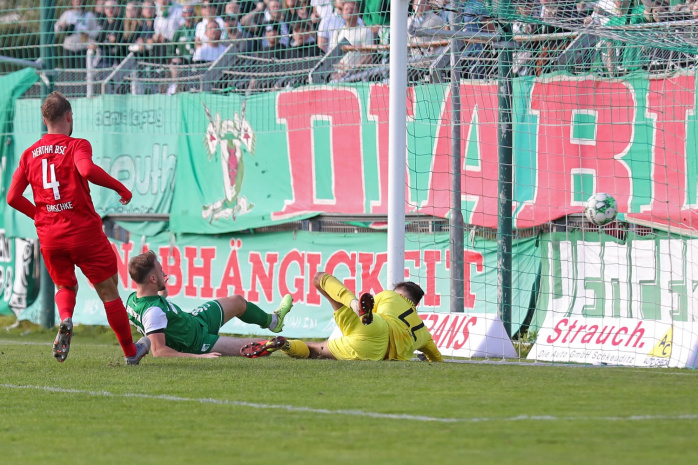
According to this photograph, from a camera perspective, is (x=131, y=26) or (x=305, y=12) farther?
(x=131, y=26)

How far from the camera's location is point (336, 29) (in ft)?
43.2

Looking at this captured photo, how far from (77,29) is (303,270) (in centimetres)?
601

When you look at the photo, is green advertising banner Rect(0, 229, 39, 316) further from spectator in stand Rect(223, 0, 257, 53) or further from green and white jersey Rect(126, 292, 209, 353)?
green and white jersey Rect(126, 292, 209, 353)

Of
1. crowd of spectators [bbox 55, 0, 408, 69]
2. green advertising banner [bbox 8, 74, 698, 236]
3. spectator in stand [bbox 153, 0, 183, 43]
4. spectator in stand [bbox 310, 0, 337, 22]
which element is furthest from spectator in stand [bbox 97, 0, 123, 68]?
spectator in stand [bbox 310, 0, 337, 22]

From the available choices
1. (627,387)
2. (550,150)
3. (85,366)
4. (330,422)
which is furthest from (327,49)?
(330,422)

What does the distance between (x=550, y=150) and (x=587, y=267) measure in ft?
4.36

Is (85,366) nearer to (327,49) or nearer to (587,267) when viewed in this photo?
(587,267)

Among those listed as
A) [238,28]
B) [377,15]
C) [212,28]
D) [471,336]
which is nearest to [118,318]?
[471,336]

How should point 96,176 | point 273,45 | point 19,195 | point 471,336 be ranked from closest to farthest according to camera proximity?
point 96,176
point 19,195
point 471,336
point 273,45

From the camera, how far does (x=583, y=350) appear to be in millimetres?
10969

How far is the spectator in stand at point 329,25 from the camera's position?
13562 millimetres

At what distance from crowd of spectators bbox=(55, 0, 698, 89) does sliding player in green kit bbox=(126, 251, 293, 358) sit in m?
3.95

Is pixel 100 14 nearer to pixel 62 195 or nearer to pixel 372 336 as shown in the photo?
pixel 62 195

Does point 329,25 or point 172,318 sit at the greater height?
point 329,25
